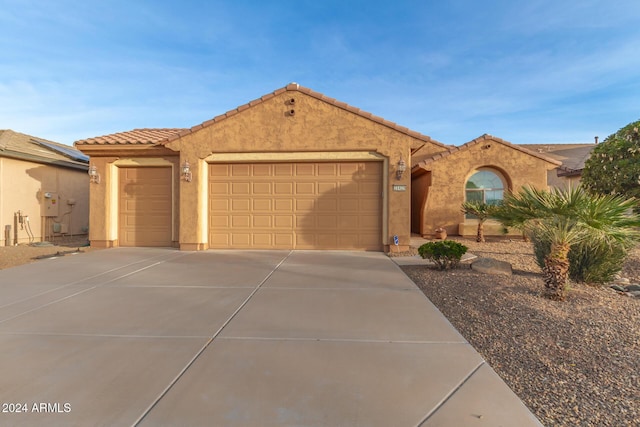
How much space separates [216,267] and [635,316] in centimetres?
726

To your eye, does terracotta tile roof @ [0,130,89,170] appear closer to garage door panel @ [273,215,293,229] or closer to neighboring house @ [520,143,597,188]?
garage door panel @ [273,215,293,229]

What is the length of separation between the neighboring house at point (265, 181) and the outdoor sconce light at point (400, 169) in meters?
0.03

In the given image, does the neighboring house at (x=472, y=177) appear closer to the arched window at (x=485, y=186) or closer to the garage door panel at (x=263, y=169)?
the arched window at (x=485, y=186)

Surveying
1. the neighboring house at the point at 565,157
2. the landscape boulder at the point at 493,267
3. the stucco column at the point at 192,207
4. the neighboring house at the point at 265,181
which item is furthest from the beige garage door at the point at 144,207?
the neighboring house at the point at 565,157

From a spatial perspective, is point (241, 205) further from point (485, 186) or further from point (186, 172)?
point (485, 186)

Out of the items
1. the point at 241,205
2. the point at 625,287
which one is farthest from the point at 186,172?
the point at 625,287

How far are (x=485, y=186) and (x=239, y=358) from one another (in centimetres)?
1282

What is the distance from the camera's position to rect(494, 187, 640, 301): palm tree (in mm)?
4703

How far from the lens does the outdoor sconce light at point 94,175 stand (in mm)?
10070

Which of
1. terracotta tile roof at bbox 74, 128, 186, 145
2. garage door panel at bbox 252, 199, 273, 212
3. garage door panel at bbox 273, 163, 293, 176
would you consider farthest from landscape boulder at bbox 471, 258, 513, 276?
terracotta tile roof at bbox 74, 128, 186, 145

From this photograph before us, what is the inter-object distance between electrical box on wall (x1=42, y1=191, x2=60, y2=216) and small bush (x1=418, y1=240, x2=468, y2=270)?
13609mm

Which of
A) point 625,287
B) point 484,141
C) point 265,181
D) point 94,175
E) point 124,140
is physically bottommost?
point 625,287

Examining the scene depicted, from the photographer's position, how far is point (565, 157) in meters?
26.9

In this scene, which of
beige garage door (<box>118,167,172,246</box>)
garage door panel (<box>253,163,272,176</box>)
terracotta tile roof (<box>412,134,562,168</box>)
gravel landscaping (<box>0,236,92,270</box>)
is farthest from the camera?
terracotta tile roof (<box>412,134,562,168</box>)
